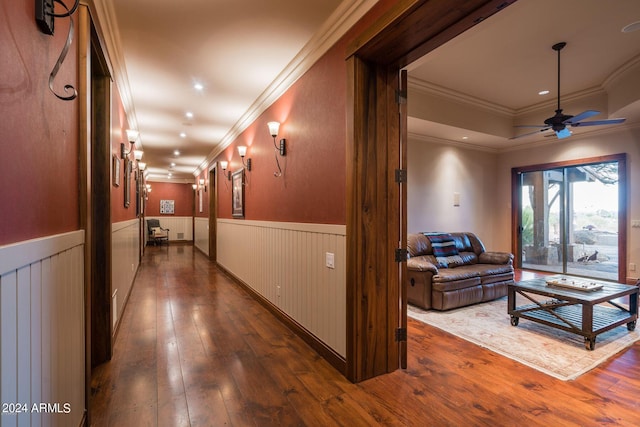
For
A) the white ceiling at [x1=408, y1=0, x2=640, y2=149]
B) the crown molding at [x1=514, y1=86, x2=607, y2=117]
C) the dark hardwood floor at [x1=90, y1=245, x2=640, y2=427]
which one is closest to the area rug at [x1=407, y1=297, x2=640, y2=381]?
the dark hardwood floor at [x1=90, y1=245, x2=640, y2=427]

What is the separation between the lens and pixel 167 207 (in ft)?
42.9

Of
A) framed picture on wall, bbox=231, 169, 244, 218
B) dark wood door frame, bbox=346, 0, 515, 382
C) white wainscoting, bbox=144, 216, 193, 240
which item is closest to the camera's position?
dark wood door frame, bbox=346, 0, 515, 382

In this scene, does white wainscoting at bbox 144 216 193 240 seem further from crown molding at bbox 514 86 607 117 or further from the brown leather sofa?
crown molding at bbox 514 86 607 117

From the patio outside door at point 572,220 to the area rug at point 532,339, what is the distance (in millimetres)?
3083

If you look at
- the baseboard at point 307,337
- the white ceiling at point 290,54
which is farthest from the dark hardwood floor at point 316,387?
the white ceiling at point 290,54

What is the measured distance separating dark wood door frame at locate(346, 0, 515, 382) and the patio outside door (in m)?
5.42

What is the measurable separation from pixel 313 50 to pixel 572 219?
6.21m

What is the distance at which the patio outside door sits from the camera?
18.3ft

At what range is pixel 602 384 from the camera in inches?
87.6

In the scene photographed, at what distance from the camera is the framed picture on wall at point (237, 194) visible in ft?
16.9

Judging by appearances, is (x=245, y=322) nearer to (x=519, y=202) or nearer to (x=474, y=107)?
(x=474, y=107)

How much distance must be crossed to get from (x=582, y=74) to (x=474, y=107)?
1392mm

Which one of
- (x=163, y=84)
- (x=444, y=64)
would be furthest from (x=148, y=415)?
(x=444, y=64)

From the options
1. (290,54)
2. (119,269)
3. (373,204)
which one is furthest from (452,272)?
(119,269)
